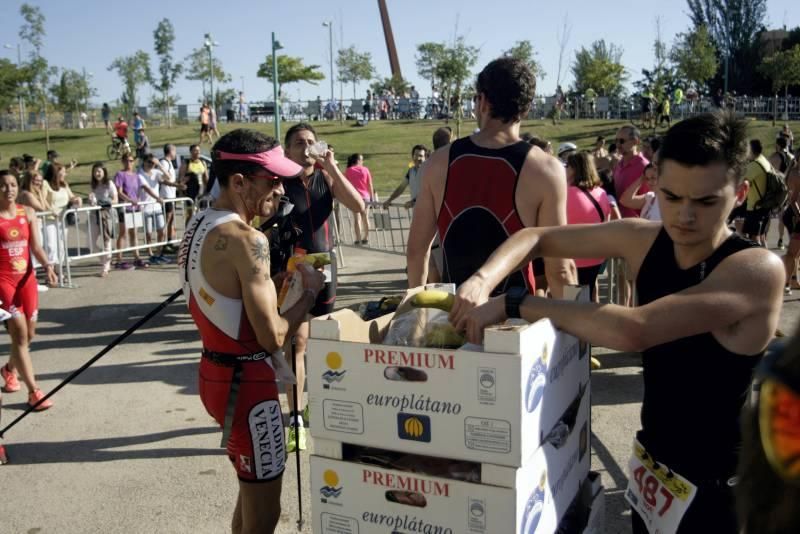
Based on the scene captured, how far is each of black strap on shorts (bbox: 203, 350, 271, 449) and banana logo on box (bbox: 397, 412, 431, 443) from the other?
132 centimetres

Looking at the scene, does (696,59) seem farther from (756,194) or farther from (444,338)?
(444,338)

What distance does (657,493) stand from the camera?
2154mm

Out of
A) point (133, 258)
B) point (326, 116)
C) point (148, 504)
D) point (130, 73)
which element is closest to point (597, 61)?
point (326, 116)

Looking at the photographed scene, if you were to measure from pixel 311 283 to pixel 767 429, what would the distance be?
2.61 m

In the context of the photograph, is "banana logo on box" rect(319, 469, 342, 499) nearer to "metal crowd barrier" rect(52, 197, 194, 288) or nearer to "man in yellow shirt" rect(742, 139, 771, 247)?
"man in yellow shirt" rect(742, 139, 771, 247)

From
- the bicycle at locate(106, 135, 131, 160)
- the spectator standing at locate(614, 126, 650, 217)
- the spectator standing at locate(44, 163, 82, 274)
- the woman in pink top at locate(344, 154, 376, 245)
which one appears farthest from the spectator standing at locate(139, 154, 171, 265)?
the bicycle at locate(106, 135, 131, 160)

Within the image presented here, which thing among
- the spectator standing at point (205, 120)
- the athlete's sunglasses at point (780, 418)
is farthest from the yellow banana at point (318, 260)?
the spectator standing at point (205, 120)

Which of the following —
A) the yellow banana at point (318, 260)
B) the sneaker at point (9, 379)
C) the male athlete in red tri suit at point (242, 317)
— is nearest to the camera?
the male athlete in red tri suit at point (242, 317)

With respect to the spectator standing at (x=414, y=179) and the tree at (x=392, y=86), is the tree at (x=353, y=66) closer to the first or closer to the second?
the tree at (x=392, y=86)

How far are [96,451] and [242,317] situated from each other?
290 cm

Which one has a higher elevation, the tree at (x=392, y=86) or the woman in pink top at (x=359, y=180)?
the tree at (x=392, y=86)

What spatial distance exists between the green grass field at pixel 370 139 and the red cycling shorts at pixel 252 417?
20.2 metres

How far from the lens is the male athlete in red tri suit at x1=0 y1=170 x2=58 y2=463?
5.89 metres

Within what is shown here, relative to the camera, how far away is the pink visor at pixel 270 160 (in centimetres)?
312
